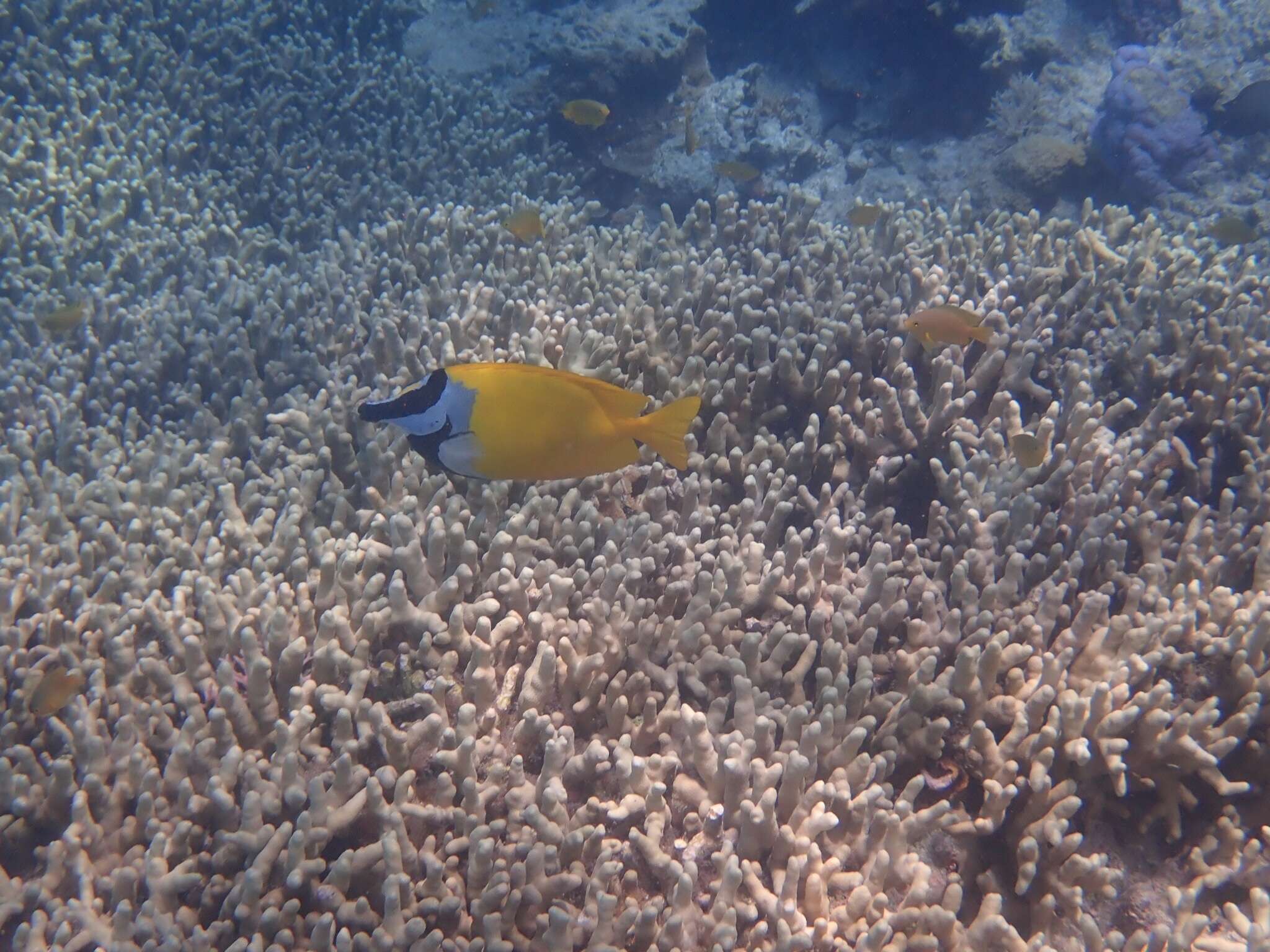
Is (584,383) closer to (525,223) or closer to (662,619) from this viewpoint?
(662,619)

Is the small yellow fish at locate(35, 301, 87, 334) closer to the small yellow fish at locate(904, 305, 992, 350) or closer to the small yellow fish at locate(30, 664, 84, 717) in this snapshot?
the small yellow fish at locate(30, 664, 84, 717)

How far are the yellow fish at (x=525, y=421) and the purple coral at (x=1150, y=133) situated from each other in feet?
33.0

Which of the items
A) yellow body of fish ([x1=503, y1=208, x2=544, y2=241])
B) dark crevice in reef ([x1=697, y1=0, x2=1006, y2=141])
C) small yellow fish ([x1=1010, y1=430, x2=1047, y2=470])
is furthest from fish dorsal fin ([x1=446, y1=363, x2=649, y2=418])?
dark crevice in reef ([x1=697, y1=0, x2=1006, y2=141])

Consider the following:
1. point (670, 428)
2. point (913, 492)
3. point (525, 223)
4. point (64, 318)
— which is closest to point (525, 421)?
point (670, 428)

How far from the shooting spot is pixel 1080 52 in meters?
10.9

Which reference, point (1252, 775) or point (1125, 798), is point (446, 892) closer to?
point (1125, 798)

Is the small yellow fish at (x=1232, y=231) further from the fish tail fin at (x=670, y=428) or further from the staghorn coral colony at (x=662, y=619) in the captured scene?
the fish tail fin at (x=670, y=428)

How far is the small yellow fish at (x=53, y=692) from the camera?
2.45 m

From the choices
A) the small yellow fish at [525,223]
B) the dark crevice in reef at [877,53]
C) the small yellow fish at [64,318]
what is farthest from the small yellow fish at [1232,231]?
the small yellow fish at [64,318]

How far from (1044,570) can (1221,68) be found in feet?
35.5

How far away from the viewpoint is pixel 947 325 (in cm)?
369

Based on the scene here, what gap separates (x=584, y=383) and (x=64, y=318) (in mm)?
3807

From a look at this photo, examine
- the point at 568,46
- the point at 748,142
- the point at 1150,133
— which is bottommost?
the point at 748,142

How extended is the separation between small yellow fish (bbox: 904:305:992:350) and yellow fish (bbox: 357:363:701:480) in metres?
1.98
